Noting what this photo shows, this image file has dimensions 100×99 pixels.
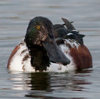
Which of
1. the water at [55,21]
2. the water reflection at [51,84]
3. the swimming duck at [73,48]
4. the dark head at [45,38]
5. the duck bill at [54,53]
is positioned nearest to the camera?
the water reflection at [51,84]

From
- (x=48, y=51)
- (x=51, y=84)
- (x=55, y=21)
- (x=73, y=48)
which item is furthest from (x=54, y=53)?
(x=55, y=21)

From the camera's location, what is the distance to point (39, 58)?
1093 cm

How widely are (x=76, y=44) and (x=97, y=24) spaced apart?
13.2 ft

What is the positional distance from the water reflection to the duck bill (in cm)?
35

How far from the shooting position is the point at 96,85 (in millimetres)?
9578

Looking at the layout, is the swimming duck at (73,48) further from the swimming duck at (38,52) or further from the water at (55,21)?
the swimming duck at (38,52)

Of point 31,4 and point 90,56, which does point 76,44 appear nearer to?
point 90,56

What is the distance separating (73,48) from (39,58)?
812 mm

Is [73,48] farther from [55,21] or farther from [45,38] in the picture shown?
[55,21]

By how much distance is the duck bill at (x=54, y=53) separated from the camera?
1023 centimetres

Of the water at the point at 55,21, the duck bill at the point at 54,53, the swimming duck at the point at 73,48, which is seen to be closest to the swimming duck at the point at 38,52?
the duck bill at the point at 54,53

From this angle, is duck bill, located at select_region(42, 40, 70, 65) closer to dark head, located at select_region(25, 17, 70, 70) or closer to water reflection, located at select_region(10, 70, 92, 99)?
dark head, located at select_region(25, 17, 70, 70)

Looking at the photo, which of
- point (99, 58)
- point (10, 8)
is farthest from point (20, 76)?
point (10, 8)

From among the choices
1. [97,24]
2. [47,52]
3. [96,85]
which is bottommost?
[96,85]
